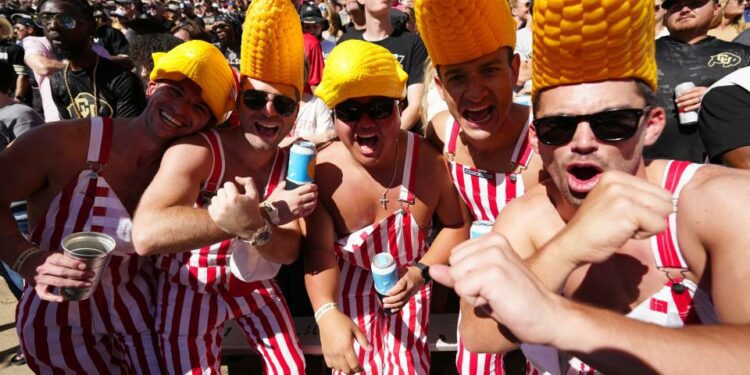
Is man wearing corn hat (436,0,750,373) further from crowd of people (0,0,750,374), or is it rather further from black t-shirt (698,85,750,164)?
black t-shirt (698,85,750,164)

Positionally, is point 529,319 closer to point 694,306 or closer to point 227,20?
point 694,306

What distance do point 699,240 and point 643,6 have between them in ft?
2.64

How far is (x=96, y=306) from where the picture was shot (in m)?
2.66

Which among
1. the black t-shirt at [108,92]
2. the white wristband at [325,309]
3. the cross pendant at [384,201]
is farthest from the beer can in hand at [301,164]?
the black t-shirt at [108,92]

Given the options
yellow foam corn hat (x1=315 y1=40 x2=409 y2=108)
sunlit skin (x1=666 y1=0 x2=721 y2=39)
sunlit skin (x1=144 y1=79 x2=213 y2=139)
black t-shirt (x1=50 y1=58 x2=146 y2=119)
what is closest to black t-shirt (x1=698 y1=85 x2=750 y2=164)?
sunlit skin (x1=666 y1=0 x2=721 y2=39)

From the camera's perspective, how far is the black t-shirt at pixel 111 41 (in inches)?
272

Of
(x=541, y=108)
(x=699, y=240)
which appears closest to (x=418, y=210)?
(x=541, y=108)

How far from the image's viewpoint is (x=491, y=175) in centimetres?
265

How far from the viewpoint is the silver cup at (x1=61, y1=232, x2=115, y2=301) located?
208 cm

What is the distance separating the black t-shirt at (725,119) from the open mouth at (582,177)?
149 cm

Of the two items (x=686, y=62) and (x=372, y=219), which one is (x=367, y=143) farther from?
(x=686, y=62)

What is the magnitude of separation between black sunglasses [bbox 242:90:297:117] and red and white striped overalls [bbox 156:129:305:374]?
250 millimetres

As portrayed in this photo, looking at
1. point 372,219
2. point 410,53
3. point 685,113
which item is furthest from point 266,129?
point 685,113

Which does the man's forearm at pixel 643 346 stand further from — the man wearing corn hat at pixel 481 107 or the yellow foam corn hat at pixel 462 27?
the yellow foam corn hat at pixel 462 27
